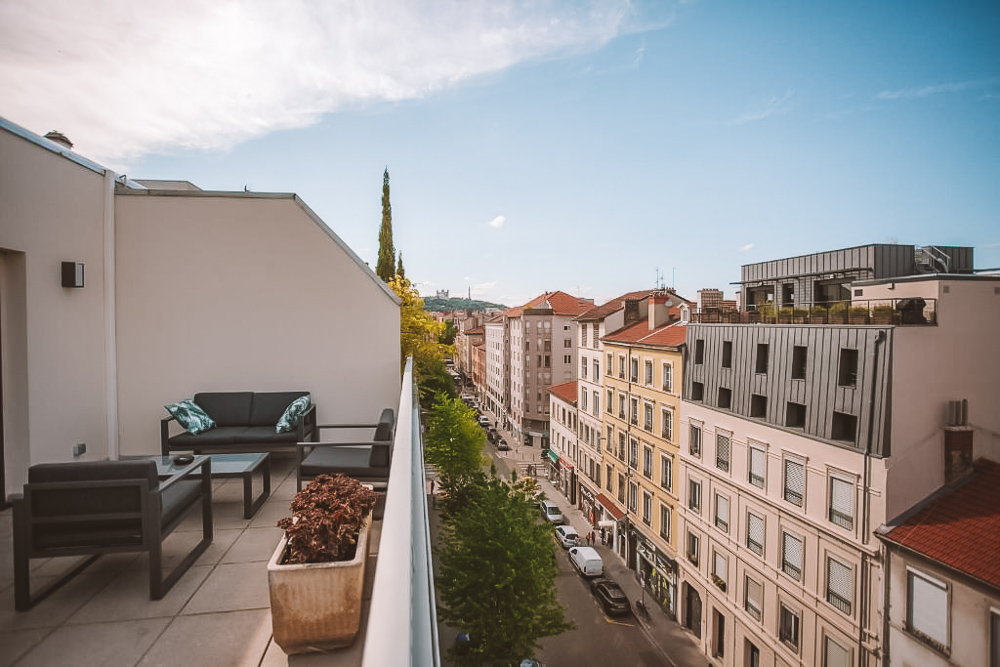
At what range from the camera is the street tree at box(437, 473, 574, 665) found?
28.3 feet

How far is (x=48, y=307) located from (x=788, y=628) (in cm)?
1693

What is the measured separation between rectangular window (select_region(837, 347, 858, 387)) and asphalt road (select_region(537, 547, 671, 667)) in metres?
9.60

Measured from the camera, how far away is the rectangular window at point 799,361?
556 inches

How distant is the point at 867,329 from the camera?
11.9 m

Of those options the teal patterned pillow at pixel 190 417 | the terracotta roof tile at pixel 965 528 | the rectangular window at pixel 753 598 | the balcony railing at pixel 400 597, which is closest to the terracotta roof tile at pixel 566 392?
the rectangular window at pixel 753 598

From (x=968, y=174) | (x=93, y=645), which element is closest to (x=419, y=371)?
(x=93, y=645)

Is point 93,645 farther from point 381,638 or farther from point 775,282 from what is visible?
point 775,282

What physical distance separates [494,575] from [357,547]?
263 inches

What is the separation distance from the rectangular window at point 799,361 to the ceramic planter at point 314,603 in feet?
47.5

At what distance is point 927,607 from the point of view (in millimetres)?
10297

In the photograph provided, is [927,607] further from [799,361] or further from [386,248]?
[386,248]

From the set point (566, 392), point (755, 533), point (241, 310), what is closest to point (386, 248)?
point (566, 392)

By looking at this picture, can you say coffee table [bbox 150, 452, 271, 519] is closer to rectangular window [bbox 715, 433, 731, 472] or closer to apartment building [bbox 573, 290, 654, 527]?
rectangular window [bbox 715, 433, 731, 472]

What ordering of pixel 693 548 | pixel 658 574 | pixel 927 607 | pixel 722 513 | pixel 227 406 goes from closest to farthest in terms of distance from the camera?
pixel 227 406, pixel 927 607, pixel 722 513, pixel 693 548, pixel 658 574
